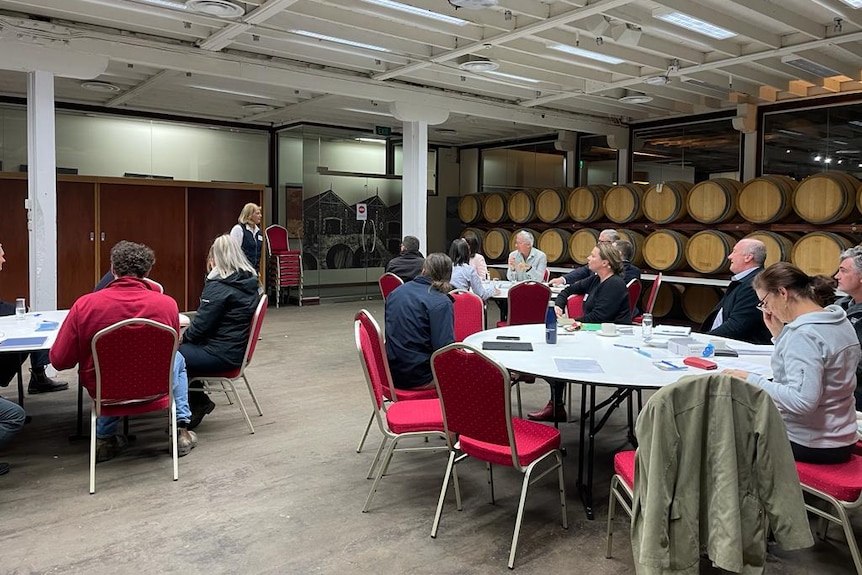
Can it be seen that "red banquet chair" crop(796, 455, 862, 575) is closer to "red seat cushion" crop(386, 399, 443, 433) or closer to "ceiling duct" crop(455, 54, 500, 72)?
"red seat cushion" crop(386, 399, 443, 433)

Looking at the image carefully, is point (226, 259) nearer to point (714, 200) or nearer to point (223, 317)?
point (223, 317)

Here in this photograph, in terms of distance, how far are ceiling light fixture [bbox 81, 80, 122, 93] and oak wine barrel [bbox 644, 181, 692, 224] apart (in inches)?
294

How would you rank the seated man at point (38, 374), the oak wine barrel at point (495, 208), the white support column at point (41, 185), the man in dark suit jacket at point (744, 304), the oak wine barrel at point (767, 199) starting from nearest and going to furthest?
the man in dark suit jacket at point (744, 304) < the seated man at point (38, 374) < the white support column at point (41, 185) < the oak wine barrel at point (767, 199) < the oak wine barrel at point (495, 208)

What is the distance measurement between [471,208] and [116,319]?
9729mm

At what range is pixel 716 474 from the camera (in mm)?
2264

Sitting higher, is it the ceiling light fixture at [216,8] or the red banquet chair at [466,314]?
the ceiling light fixture at [216,8]

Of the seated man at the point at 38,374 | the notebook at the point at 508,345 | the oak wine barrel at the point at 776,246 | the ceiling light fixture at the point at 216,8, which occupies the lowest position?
the seated man at the point at 38,374

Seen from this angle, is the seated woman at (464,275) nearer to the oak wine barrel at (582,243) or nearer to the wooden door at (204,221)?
the oak wine barrel at (582,243)

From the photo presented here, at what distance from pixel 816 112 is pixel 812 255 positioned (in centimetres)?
266

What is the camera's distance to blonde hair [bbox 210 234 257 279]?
4.57m

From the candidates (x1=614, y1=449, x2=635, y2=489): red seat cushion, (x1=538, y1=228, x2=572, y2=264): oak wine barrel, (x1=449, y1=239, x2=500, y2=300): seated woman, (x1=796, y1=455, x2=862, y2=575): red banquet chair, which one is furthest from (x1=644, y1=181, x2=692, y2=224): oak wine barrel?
(x1=614, y1=449, x2=635, y2=489): red seat cushion

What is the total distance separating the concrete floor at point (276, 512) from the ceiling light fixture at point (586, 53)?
404cm

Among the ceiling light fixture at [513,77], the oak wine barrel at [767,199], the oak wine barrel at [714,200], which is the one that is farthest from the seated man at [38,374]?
the oak wine barrel at [767,199]

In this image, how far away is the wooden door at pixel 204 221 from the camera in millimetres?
10969
